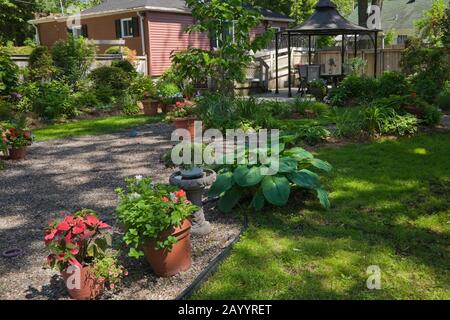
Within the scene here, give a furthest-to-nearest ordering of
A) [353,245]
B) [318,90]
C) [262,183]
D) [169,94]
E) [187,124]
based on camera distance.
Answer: [318,90], [169,94], [187,124], [262,183], [353,245]

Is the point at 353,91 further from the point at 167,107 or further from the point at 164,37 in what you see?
the point at 164,37

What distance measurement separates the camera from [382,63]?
59.0 feet

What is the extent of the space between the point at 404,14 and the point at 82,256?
3689cm

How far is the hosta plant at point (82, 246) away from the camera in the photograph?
114 inches

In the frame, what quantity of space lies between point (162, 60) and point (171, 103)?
32.1ft

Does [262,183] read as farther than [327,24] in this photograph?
No

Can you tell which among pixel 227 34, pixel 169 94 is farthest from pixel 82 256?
pixel 169 94

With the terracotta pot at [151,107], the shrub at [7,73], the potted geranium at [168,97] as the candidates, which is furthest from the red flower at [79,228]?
the shrub at [7,73]

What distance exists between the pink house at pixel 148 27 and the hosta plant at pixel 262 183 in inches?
648

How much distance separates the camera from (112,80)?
14023mm

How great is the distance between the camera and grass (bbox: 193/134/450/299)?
121 inches

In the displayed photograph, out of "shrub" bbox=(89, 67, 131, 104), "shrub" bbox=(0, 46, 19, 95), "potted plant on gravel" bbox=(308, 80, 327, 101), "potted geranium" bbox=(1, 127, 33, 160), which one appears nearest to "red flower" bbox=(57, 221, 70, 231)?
"potted geranium" bbox=(1, 127, 33, 160)

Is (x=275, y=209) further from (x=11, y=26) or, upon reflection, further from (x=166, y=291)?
(x=11, y=26)

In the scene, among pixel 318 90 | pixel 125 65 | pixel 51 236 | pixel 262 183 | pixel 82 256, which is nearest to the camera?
pixel 51 236
